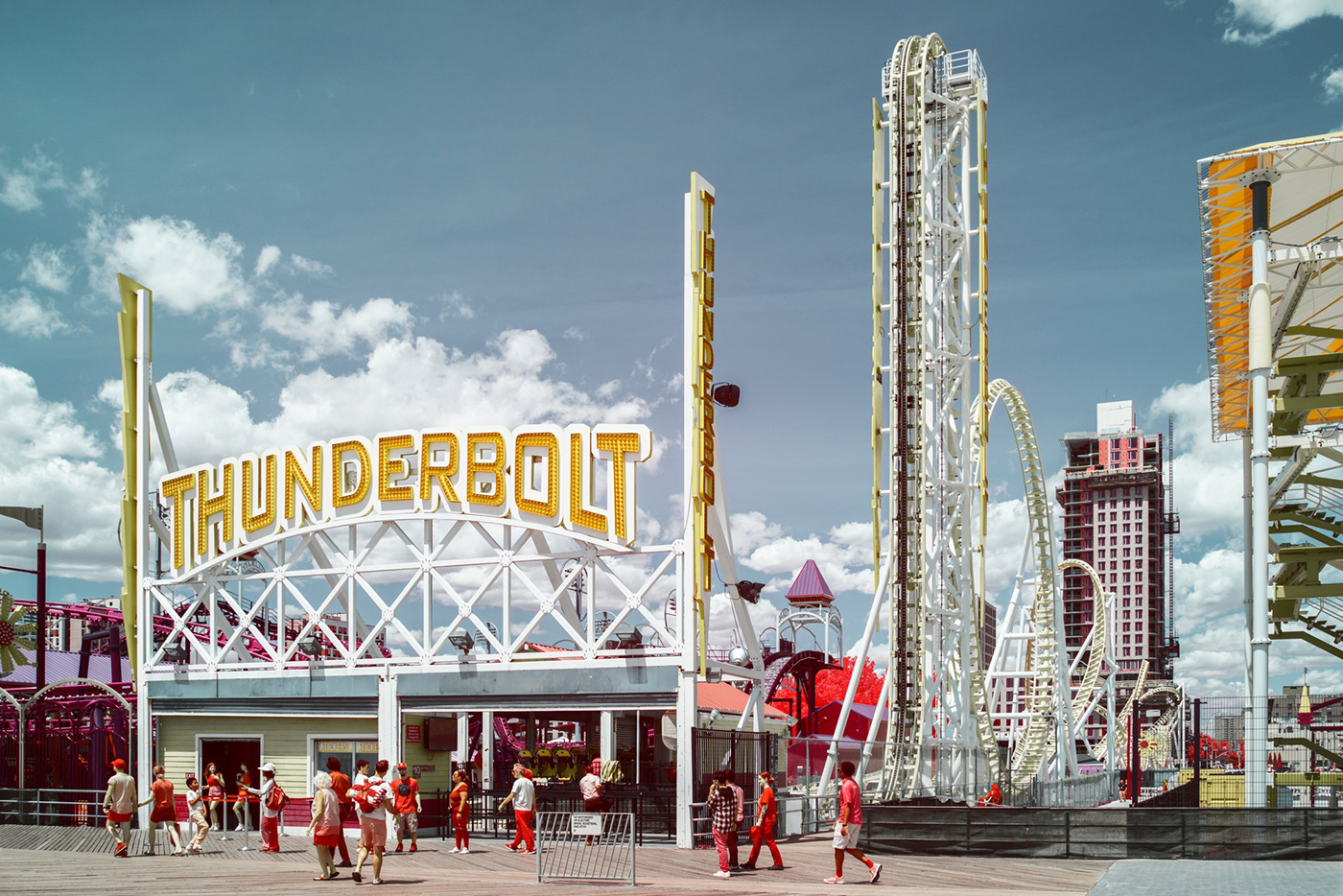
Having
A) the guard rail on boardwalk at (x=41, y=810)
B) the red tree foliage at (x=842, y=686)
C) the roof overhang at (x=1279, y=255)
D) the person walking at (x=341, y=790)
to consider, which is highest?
the roof overhang at (x=1279, y=255)

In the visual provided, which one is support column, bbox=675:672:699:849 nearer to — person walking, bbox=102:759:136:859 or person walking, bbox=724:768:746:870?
person walking, bbox=724:768:746:870

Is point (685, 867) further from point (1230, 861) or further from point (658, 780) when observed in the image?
point (658, 780)

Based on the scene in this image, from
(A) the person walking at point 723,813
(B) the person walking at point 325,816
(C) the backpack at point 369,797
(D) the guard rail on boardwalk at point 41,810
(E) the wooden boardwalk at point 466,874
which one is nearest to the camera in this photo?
(E) the wooden boardwalk at point 466,874

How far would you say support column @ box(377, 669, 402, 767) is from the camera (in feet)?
87.7

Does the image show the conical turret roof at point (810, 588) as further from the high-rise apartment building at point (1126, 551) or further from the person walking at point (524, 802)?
the high-rise apartment building at point (1126, 551)

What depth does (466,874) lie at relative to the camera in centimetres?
1933

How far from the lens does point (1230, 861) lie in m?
19.7

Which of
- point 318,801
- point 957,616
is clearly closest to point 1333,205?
point 957,616

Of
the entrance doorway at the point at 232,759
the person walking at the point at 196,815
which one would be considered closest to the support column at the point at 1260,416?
the person walking at the point at 196,815

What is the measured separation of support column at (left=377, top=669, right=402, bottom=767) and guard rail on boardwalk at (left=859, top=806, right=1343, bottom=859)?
996 centimetres

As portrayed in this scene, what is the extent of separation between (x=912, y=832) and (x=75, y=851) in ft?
48.4

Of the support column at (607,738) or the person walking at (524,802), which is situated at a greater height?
the person walking at (524,802)

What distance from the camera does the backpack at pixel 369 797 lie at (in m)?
17.2

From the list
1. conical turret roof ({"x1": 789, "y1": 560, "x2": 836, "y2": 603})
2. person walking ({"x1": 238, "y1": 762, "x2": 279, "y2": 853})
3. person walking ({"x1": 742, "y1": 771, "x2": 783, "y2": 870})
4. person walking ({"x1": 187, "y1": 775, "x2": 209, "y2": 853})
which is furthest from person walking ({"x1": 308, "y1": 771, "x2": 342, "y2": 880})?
conical turret roof ({"x1": 789, "y1": 560, "x2": 836, "y2": 603})
